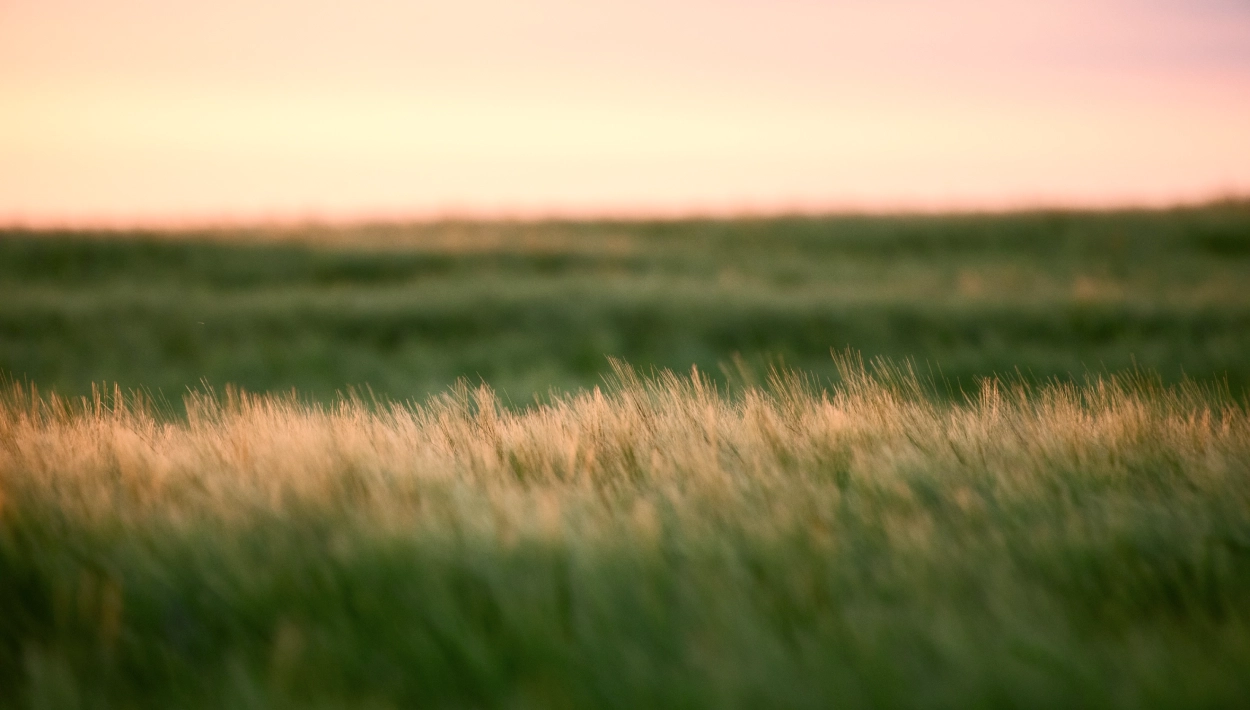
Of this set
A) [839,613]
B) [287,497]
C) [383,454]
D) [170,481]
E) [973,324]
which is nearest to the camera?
[839,613]

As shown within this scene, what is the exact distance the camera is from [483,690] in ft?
4.66

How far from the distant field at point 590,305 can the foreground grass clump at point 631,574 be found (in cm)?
538

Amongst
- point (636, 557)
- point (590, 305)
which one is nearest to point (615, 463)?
point (636, 557)

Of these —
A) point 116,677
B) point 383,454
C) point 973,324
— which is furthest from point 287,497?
point 973,324

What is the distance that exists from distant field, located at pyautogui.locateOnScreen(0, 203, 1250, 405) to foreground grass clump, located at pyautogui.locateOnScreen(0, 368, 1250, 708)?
538cm

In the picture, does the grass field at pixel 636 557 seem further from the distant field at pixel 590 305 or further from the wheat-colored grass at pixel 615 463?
the distant field at pixel 590 305

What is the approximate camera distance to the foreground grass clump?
1391 millimetres

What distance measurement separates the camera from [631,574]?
167 centimetres

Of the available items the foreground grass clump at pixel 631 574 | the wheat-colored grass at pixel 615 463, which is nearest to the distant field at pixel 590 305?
the wheat-colored grass at pixel 615 463

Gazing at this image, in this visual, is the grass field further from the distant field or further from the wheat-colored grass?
the distant field


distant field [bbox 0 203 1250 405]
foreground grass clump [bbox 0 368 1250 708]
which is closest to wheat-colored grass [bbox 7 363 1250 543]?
foreground grass clump [bbox 0 368 1250 708]

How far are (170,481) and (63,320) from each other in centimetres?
1416

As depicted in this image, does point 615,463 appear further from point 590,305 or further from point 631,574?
point 590,305

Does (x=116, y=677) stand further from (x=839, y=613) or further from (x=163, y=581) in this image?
(x=839, y=613)
